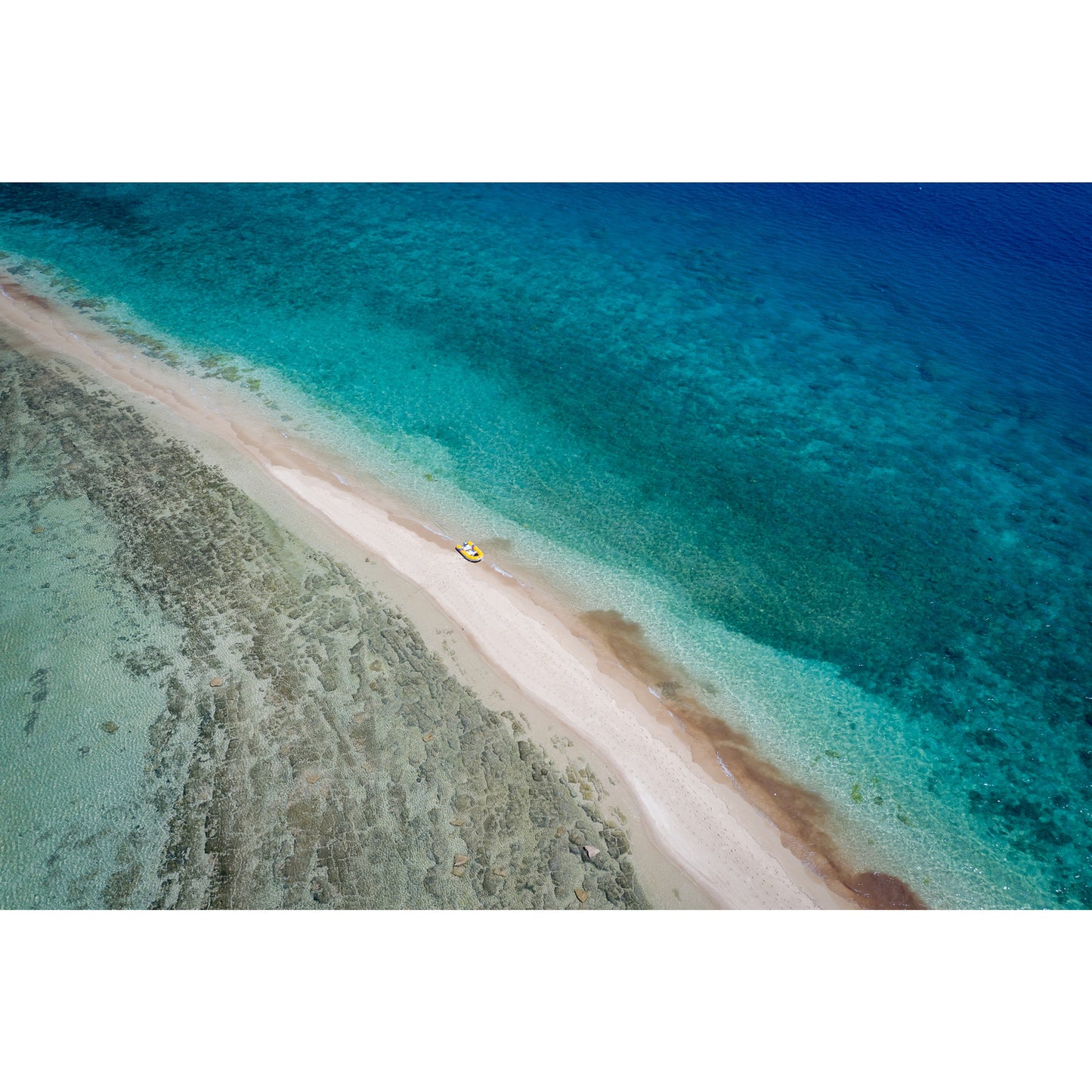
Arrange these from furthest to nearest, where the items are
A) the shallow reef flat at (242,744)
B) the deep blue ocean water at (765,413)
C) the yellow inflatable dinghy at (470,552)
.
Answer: the yellow inflatable dinghy at (470,552)
the deep blue ocean water at (765,413)
the shallow reef flat at (242,744)

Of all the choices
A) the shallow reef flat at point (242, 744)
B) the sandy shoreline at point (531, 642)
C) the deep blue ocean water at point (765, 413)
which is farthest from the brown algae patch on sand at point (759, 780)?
the shallow reef flat at point (242, 744)

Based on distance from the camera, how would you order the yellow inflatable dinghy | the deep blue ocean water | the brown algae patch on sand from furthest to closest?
the yellow inflatable dinghy → the deep blue ocean water → the brown algae patch on sand

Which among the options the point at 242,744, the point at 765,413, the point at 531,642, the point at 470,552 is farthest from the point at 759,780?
the point at 765,413

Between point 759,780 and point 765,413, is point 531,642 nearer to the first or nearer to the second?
point 759,780

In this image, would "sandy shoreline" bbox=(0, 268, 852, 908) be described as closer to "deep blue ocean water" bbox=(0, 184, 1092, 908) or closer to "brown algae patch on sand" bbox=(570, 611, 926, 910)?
"brown algae patch on sand" bbox=(570, 611, 926, 910)

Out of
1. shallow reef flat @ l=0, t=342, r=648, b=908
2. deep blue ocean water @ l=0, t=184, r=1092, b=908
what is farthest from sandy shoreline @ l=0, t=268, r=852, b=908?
deep blue ocean water @ l=0, t=184, r=1092, b=908

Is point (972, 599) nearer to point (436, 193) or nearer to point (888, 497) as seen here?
point (888, 497)

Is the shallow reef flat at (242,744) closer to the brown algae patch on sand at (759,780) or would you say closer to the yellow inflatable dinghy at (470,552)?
the yellow inflatable dinghy at (470,552)
